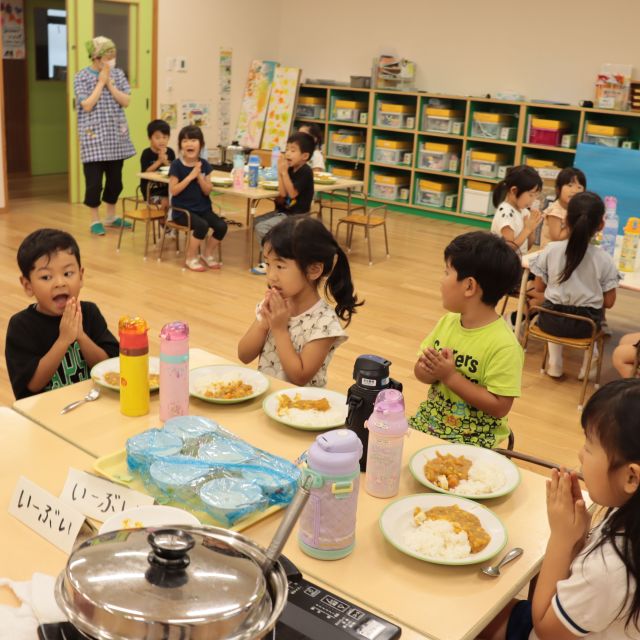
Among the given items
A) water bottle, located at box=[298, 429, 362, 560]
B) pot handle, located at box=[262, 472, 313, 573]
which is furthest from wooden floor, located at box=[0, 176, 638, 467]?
pot handle, located at box=[262, 472, 313, 573]

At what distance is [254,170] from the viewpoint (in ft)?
20.8

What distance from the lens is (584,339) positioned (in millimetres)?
4062

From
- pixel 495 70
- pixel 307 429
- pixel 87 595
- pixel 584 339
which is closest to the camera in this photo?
pixel 87 595

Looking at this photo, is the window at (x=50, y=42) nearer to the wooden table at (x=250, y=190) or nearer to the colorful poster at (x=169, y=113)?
the colorful poster at (x=169, y=113)

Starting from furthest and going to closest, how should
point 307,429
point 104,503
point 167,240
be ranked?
point 167,240 → point 307,429 → point 104,503

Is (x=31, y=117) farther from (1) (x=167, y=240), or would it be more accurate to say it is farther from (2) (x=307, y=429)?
(2) (x=307, y=429)

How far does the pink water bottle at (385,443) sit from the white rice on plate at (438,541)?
14cm

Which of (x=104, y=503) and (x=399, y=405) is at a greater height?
(x=399, y=405)

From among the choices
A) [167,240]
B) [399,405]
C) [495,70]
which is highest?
[495,70]

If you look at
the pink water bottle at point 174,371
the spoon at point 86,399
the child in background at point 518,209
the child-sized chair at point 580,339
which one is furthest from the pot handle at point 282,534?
the child in background at point 518,209

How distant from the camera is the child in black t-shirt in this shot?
6066 mm

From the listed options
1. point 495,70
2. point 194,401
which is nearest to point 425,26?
point 495,70

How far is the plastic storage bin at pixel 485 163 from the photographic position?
26.6 feet

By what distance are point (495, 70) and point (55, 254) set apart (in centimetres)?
682
